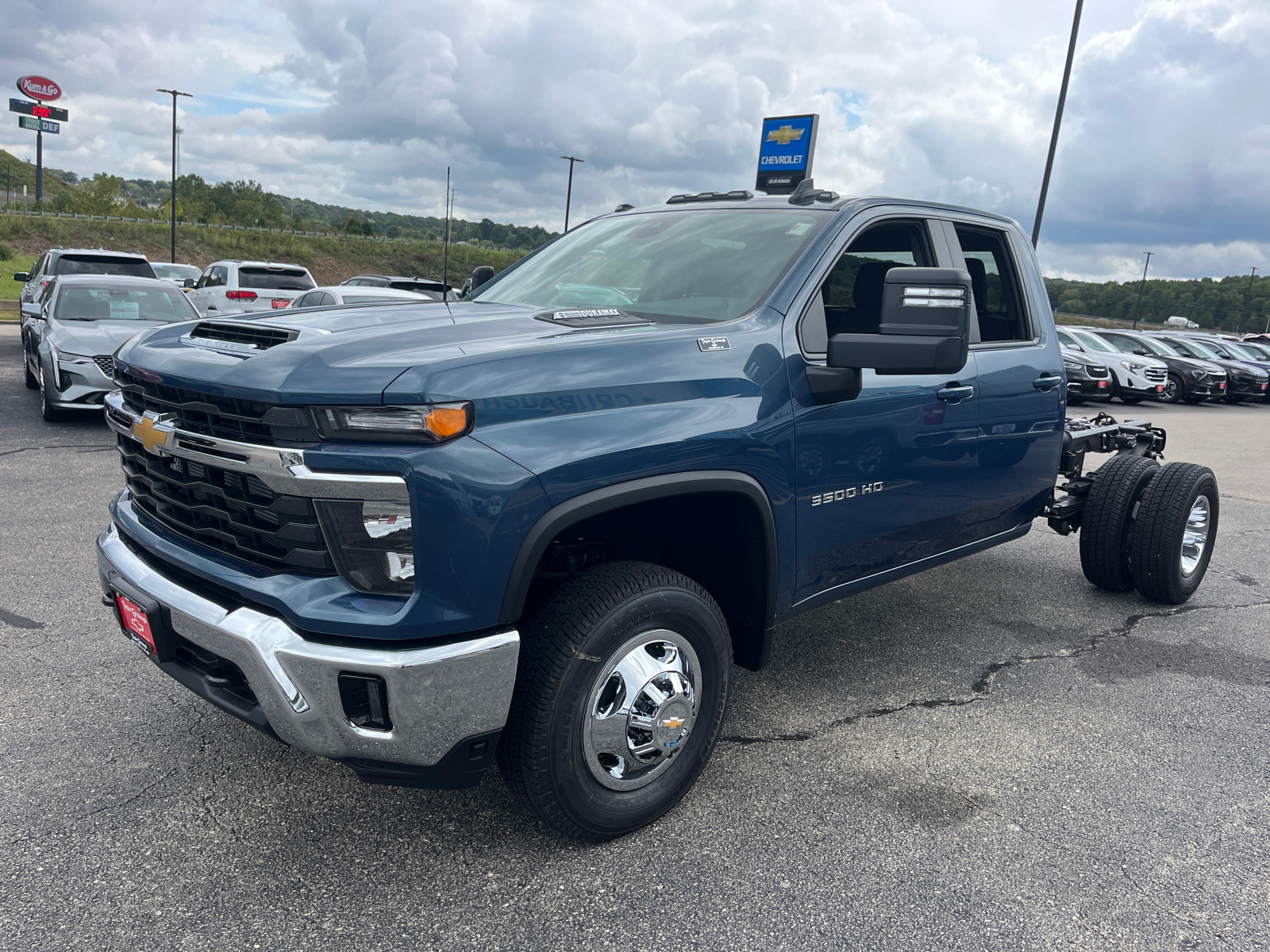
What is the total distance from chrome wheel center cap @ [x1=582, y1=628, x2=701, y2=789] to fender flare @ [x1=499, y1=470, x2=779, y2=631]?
37 cm

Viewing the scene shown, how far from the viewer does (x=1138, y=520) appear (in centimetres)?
480

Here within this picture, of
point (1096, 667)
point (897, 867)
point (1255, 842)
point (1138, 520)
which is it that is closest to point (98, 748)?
Answer: point (897, 867)

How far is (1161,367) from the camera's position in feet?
65.6

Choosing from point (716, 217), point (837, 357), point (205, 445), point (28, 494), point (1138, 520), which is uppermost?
point (716, 217)

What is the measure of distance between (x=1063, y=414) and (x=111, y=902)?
408 centimetres


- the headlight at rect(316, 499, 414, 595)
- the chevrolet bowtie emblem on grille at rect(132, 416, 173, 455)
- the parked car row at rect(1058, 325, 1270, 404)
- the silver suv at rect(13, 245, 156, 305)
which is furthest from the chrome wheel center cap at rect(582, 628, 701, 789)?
the parked car row at rect(1058, 325, 1270, 404)

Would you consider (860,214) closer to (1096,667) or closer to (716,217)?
(716,217)

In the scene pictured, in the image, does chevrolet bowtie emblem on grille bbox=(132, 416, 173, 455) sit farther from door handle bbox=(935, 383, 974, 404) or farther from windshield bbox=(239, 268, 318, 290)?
windshield bbox=(239, 268, 318, 290)

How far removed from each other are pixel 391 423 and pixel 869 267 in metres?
2.26

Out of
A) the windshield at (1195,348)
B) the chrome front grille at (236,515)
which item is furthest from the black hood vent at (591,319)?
the windshield at (1195,348)

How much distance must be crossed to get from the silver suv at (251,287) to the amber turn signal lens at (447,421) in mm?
14113

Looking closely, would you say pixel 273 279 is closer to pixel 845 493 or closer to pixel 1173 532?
pixel 1173 532

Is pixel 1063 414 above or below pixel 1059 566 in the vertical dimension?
above

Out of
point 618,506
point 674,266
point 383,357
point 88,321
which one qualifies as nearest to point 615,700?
point 618,506
